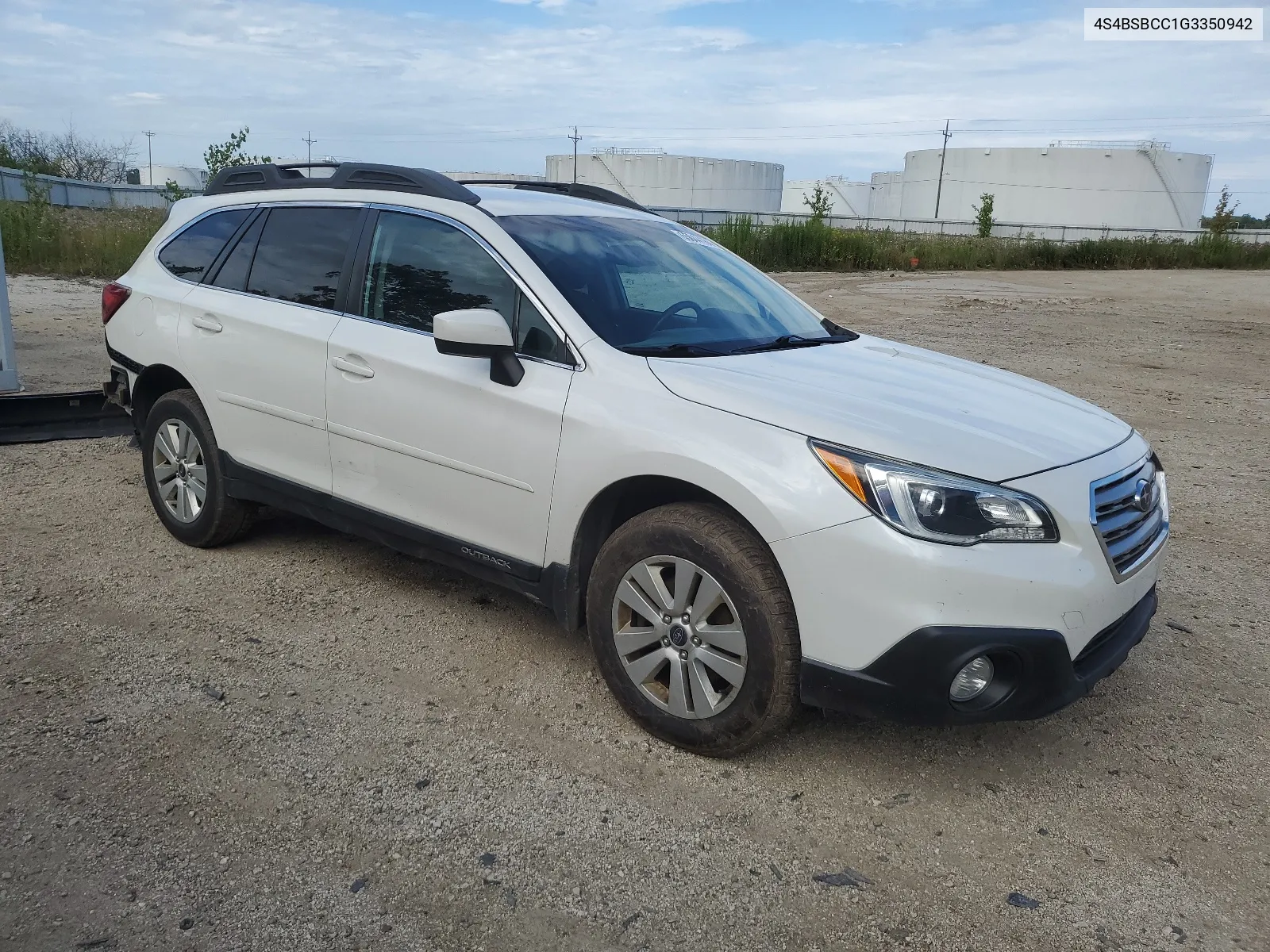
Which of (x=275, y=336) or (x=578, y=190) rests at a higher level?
(x=578, y=190)

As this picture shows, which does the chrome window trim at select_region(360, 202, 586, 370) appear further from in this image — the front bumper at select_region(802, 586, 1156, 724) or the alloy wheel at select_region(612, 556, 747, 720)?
the front bumper at select_region(802, 586, 1156, 724)

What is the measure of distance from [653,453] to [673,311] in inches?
35.9

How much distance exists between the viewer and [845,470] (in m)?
2.89

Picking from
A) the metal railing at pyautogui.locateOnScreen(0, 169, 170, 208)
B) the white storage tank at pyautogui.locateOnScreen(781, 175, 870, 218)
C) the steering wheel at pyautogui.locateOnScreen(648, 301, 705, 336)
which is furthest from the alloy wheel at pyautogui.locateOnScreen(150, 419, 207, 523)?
the white storage tank at pyautogui.locateOnScreen(781, 175, 870, 218)

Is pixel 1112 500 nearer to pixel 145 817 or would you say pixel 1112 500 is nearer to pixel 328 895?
pixel 328 895

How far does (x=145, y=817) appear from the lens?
288 cm

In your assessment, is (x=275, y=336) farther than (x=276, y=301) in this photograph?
No

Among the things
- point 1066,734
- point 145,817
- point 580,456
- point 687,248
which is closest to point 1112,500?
point 1066,734

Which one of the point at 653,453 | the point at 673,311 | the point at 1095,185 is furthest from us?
the point at 1095,185

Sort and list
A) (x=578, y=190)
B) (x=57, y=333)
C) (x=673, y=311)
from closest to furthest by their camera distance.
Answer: (x=673, y=311) → (x=578, y=190) → (x=57, y=333)

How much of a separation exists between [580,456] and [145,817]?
5.45 feet

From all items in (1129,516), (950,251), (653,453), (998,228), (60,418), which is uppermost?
(998,228)

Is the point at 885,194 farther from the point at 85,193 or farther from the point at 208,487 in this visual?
the point at 208,487

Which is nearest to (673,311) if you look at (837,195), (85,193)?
(85,193)
